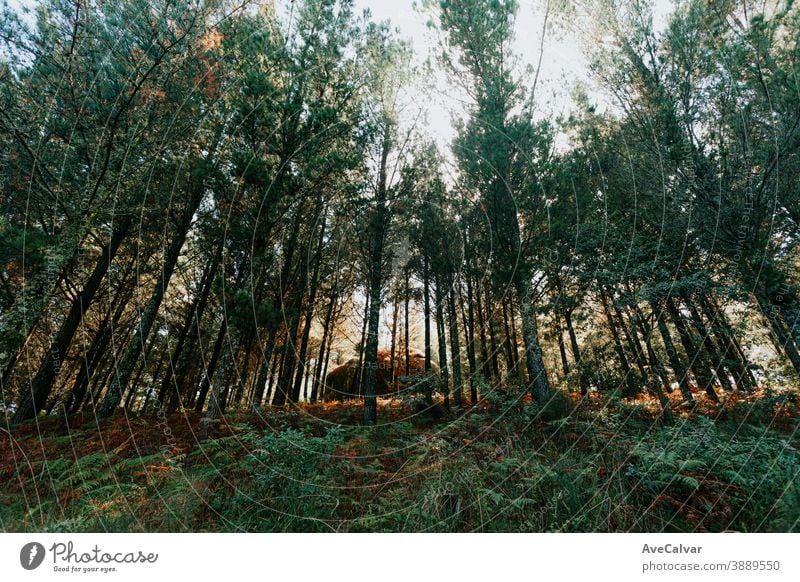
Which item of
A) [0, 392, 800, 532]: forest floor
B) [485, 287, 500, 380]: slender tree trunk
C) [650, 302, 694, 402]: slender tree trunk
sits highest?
[485, 287, 500, 380]: slender tree trunk

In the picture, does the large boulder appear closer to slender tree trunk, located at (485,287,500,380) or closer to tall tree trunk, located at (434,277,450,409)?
slender tree trunk, located at (485,287,500,380)

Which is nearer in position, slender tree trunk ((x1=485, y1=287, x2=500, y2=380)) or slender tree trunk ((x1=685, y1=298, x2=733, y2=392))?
slender tree trunk ((x1=685, y1=298, x2=733, y2=392))

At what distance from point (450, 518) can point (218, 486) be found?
3506 mm

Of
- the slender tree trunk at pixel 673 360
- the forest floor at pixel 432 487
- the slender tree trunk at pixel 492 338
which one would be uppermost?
the slender tree trunk at pixel 492 338

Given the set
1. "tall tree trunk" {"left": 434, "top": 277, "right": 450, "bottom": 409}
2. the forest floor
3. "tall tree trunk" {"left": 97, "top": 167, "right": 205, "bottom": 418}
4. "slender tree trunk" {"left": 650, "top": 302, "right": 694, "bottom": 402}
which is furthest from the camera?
"tall tree trunk" {"left": 434, "top": 277, "right": 450, "bottom": 409}

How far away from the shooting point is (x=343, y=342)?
24594 mm

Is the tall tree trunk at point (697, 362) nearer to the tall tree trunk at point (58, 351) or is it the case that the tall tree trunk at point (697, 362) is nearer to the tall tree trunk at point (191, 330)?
the tall tree trunk at point (191, 330)

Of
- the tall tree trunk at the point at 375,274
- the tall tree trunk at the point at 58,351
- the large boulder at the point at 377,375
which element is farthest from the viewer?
the large boulder at the point at 377,375

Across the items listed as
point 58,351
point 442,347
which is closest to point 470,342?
point 442,347

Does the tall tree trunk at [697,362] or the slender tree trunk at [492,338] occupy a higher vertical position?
the slender tree trunk at [492,338]

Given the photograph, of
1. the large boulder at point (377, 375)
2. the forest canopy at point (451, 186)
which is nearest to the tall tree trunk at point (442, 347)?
the forest canopy at point (451, 186)

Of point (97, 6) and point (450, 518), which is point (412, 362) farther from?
point (97, 6)

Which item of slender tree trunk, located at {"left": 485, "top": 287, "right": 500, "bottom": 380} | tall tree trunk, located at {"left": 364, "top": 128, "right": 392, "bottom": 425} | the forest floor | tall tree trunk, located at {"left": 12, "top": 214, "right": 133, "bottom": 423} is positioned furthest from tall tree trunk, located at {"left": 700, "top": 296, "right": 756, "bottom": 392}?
tall tree trunk, located at {"left": 12, "top": 214, "right": 133, "bottom": 423}

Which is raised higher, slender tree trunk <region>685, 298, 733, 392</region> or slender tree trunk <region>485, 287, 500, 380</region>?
slender tree trunk <region>485, 287, 500, 380</region>
